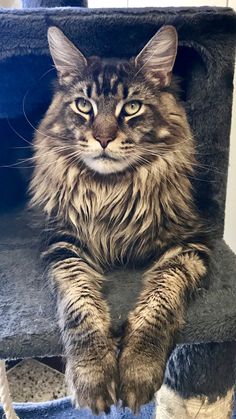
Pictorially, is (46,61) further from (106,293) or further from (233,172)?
(233,172)

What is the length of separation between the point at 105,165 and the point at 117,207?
13 cm

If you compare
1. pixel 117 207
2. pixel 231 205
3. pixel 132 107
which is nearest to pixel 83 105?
pixel 132 107

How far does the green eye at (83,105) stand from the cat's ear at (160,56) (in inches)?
5.2

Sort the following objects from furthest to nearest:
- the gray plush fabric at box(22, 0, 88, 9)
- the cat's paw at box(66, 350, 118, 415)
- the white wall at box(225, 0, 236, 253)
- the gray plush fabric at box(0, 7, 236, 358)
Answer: the white wall at box(225, 0, 236, 253) < the gray plush fabric at box(22, 0, 88, 9) < the gray plush fabric at box(0, 7, 236, 358) < the cat's paw at box(66, 350, 118, 415)

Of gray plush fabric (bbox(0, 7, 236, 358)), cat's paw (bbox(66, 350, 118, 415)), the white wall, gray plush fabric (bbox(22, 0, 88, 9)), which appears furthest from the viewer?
the white wall

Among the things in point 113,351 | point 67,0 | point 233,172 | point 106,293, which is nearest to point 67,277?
point 106,293

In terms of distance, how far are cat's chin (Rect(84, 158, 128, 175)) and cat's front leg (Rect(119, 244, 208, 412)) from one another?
0.22 m

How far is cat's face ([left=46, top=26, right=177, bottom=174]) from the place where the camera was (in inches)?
41.7

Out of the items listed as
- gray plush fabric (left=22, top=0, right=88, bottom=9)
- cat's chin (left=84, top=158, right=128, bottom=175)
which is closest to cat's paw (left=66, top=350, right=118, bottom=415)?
cat's chin (left=84, top=158, right=128, bottom=175)

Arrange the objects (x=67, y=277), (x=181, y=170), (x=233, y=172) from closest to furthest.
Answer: (x=67, y=277)
(x=181, y=170)
(x=233, y=172)

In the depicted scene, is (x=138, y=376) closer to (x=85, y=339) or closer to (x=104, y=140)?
(x=85, y=339)

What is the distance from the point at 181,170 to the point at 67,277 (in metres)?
0.36

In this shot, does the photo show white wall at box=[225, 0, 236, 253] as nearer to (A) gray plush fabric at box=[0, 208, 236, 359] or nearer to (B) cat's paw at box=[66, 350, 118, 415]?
(A) gray plush fabric at box=[0, 208, 236, 359]

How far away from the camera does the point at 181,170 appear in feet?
3.88
